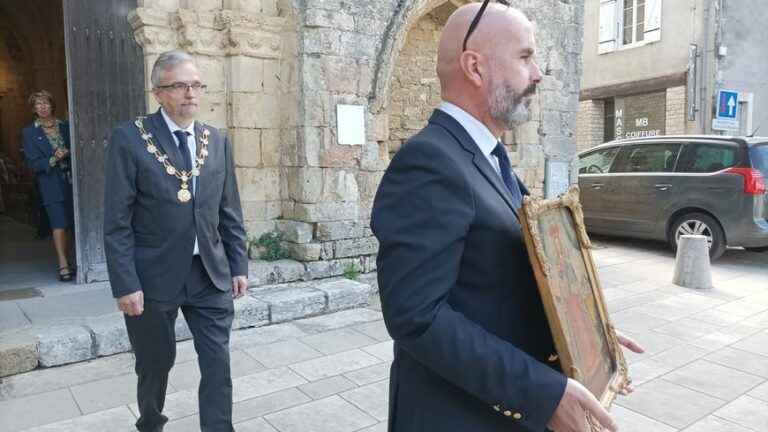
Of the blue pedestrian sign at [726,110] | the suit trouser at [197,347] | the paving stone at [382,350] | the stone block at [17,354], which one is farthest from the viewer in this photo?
the blue pedestrian sign at [726,110]

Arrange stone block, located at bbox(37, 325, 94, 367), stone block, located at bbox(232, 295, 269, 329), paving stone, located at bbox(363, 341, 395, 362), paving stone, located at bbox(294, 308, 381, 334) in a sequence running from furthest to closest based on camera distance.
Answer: paving stone, located at bbox(294, 308, 381, 334) → stone block, located at bbox(232, 295, 269, 329) → paving stone, located at bbox(363, 341, 395, 362) → stone block, located at bbox(37, 325, 94, 367)

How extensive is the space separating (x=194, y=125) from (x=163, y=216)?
0.52 m

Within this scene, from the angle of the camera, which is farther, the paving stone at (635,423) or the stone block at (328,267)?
the stone block at (328,267)

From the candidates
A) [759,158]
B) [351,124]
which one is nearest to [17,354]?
[351,124]

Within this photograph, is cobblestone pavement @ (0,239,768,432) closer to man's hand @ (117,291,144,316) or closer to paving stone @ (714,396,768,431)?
paving stone @ (714,396,768,431)

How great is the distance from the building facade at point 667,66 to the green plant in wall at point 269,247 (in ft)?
39.8

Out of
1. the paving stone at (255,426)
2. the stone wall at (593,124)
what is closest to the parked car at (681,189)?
the paving stone at (255,426)

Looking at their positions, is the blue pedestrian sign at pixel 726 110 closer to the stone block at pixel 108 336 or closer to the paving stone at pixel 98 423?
the stone block at pixel 108 336

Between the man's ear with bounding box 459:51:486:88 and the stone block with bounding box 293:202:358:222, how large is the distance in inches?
187

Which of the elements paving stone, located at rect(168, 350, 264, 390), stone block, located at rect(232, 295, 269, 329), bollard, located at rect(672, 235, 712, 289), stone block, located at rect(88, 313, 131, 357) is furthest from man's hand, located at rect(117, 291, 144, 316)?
bollard, located at rect(672, 235, 712, 289)

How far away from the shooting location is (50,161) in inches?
233

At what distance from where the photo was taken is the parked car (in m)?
7.81

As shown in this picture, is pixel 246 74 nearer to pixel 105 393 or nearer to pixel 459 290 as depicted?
pixel 105 393

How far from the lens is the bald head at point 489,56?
1.35 m
